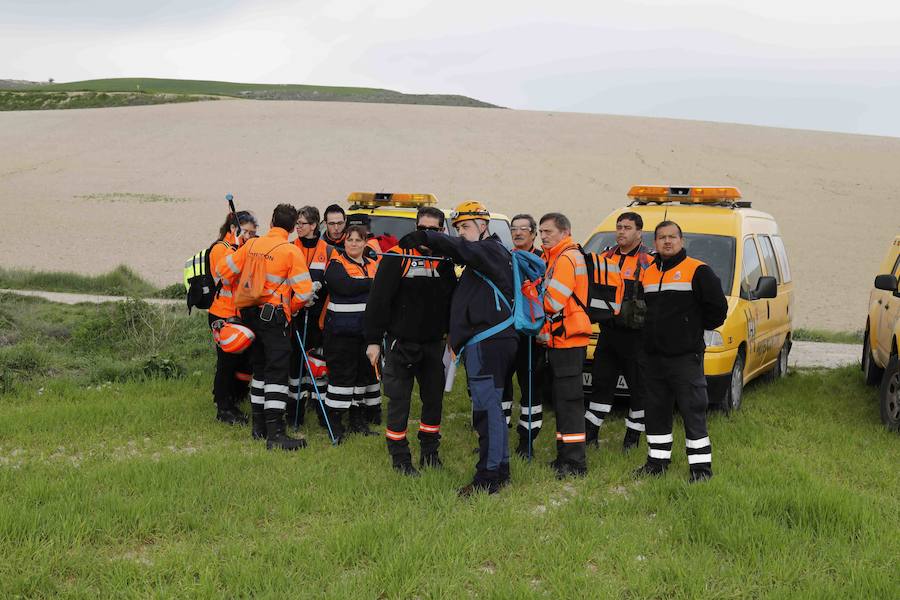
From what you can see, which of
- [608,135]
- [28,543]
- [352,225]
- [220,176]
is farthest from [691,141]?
[28,543]

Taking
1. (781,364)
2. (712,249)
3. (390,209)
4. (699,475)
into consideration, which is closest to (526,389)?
(699,475)

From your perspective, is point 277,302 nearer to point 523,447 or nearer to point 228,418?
point 228,418

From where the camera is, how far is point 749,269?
799cm

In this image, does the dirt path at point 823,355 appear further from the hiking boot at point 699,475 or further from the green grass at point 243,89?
the green grass at point 243,89

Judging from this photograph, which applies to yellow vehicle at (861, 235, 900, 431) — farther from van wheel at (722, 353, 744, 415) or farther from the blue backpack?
the blue backpack

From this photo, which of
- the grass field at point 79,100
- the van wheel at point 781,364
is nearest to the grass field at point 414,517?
the van wheel at point 781,364

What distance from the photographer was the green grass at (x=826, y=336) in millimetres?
14664

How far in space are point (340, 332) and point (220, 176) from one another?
30.3m

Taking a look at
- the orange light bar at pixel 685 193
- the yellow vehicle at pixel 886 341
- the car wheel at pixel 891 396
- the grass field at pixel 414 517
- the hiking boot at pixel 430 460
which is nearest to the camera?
the grass field at pixel 414 517

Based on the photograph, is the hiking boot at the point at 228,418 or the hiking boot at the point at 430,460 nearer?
the hiking boot at the point at 430,460

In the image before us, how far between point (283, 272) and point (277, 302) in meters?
0.24

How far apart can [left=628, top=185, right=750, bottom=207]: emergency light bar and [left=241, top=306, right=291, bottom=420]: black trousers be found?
417cm

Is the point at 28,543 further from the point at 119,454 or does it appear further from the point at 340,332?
the point at 340,332

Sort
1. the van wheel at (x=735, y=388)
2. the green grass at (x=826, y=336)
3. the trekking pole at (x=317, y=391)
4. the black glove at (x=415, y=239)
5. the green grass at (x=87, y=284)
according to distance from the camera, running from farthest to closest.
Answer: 1. the green grass at (x=87, y=284)
2. the green grass at (x=826, y=336)
3. the van wheel at (x=735, y=388)
4. the trekking pole at (x=317, y=391)
5. the black glove at (x=415, y=239)
